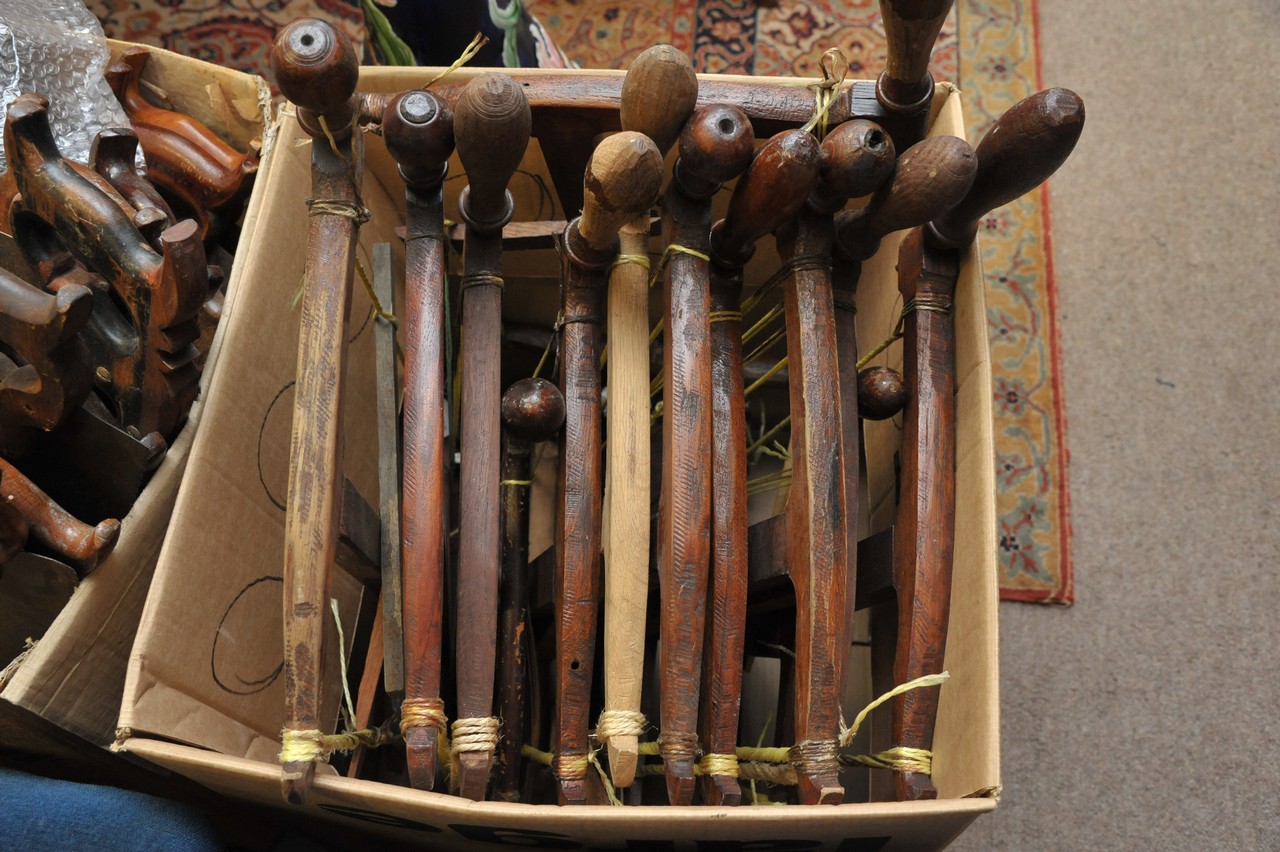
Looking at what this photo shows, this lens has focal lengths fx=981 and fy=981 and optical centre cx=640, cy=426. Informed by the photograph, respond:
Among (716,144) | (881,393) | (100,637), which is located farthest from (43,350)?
A: (881,393)

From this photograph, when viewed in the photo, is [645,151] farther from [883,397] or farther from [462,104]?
[883,397]

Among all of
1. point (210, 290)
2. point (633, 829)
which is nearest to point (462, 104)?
point (210, 290)

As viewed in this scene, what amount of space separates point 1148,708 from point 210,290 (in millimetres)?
1055

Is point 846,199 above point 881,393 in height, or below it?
above

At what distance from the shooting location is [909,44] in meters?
0.65

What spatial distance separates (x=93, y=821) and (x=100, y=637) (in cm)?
13

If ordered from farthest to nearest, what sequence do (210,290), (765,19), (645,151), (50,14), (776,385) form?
(765,19) < (776,385) < (50,14) < (210,290) < (645,151)

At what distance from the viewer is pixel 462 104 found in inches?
23.7

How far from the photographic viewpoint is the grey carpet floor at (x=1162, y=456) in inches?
42.4

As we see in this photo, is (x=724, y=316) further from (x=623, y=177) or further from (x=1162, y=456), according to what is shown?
(x=1162, y=456)

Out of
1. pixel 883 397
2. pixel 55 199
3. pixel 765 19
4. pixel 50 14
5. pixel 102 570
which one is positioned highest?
pixel 765 19

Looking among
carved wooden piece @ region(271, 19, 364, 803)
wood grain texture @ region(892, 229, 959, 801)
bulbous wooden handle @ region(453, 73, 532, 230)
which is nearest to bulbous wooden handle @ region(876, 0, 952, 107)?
wood grain texture @ region(892, 229, 959, 801)

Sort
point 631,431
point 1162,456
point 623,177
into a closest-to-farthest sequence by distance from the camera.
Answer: point 623,177 < point 631,431 < point 1162,456

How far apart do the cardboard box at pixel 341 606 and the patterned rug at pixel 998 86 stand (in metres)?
0.36
